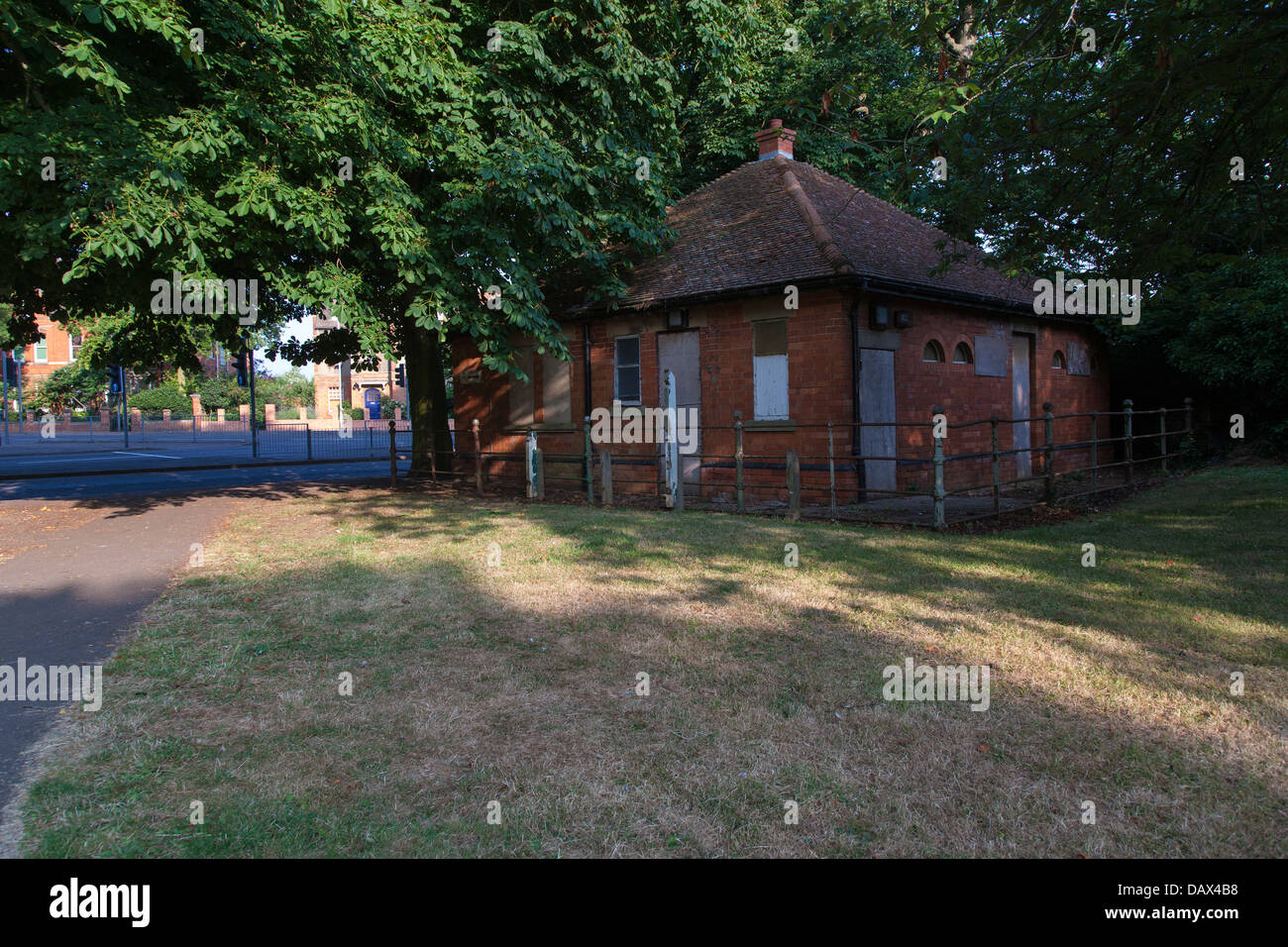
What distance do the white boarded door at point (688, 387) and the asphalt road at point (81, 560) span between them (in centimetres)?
794

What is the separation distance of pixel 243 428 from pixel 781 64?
33670 mm

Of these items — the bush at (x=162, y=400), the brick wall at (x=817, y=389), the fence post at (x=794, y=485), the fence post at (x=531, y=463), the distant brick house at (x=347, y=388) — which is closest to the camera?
the fence post at (x=794, y=485)

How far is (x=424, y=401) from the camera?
17844mm

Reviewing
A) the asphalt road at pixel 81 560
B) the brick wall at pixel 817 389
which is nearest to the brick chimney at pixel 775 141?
the brick wall at pixel 817 389

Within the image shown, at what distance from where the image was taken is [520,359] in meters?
17.8

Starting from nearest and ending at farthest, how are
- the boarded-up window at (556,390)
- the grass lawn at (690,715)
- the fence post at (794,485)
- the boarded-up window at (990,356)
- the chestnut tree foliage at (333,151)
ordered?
1. the grass lawn at (690,715)
2. the chestnut tree foliage at (333,151)
3. the fence post at (794,485)
4. the boarded-up window at (990,356)
5. the boarded-up window at (556,390)

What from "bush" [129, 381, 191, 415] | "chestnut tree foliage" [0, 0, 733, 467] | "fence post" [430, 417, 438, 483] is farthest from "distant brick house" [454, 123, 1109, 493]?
"bush" [129, 381, 191, 415]

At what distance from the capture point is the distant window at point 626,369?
1575 cm

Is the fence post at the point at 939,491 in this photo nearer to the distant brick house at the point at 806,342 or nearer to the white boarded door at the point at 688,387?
the distant brick house at the point at 806,342

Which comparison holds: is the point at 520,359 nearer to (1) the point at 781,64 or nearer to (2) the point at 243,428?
(1) the point at 781,64

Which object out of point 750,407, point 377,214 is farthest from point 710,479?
point 377,214

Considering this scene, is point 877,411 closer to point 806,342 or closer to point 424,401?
point 806,342

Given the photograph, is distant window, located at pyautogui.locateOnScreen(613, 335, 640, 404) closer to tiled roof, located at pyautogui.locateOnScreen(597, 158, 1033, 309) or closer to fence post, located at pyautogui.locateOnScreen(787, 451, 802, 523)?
tiled roof, located at pyautogui.locateOnScreen(597, 158, 1033, 309)

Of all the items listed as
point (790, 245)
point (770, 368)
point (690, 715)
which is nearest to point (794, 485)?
point (770, 368)
